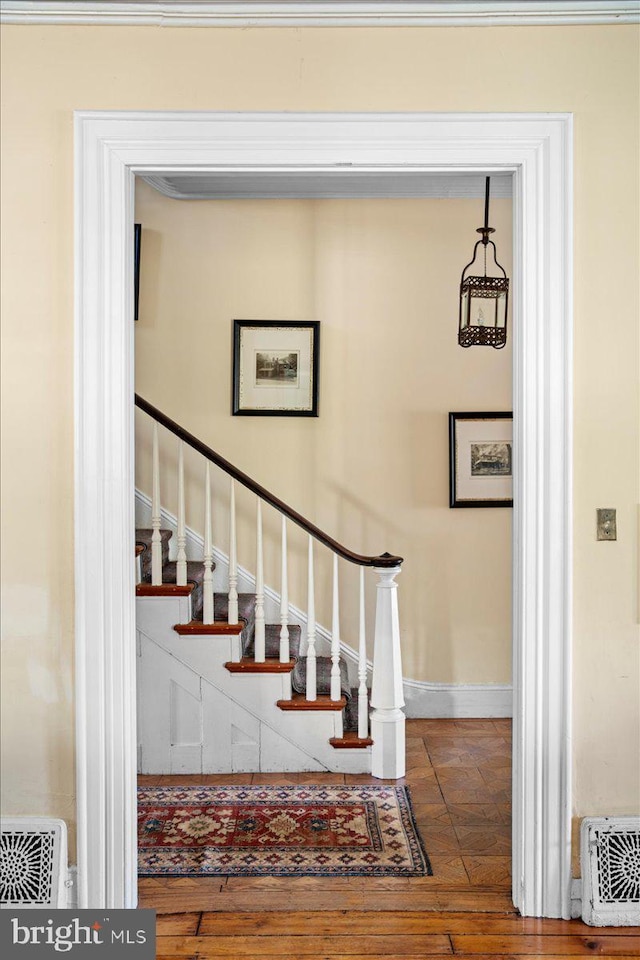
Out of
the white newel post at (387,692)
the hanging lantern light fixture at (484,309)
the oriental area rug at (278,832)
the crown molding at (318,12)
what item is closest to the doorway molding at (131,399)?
the crown molding at (318,12)

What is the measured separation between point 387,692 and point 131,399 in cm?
198

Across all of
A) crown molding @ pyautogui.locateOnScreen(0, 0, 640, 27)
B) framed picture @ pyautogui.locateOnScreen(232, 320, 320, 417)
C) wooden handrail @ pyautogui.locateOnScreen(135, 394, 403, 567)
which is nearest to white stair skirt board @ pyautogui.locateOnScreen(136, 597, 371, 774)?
wooden handrail @ pyautogui.locateOnScreen(135, 394, 403, 567)

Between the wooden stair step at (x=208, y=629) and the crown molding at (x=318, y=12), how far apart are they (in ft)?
8.03

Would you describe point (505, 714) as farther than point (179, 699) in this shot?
Yes

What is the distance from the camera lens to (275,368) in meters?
4.57

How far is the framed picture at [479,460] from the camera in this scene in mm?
4613

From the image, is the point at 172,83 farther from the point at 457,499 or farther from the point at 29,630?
the point at 457,499

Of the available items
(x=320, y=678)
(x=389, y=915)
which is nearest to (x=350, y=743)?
(x=320, y=678)

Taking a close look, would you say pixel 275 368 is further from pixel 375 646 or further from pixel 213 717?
pixel 213 717

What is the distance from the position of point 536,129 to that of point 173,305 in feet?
8.54

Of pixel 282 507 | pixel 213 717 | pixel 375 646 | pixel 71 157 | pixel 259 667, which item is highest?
pixel 71 157

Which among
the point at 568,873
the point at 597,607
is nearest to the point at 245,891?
the point at 568,873

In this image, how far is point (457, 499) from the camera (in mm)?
4617

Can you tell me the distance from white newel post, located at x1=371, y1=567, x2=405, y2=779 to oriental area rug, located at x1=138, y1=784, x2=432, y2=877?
141mm
